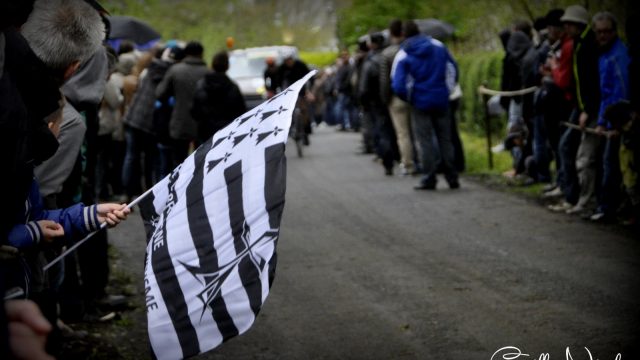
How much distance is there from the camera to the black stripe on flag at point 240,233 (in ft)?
13.8

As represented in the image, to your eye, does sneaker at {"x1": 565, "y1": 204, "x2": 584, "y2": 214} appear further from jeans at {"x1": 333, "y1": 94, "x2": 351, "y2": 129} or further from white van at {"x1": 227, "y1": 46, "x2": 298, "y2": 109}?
white van at {"x1": 227, "y1": 46, "x2": 298, "y2": 109}

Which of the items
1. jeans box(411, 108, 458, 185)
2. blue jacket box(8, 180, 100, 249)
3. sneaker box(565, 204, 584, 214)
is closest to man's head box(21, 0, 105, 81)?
blue jacket box(8, 180, 100, 249)

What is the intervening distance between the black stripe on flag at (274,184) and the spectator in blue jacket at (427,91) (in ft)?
34.3

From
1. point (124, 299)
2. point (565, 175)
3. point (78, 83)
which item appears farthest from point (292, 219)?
point (78, 83)

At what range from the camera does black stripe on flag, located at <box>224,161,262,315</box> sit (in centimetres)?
422

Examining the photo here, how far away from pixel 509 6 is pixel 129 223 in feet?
35.2

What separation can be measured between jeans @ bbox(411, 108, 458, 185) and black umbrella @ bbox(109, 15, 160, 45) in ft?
14.5

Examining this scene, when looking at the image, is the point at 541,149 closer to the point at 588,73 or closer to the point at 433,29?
the point at 588,73

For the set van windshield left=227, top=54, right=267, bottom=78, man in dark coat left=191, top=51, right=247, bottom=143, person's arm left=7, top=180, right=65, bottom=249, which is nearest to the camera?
person's arm left=7, top=180, right=65, bottom=249

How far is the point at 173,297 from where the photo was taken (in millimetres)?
4340

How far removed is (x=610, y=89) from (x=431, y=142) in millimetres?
4115

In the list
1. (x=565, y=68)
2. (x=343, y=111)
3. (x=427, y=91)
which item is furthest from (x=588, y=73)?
(x=343, y=111)

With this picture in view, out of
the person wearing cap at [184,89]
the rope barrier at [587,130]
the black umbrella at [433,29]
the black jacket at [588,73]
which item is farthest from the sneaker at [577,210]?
the black umbrella at [433,29]

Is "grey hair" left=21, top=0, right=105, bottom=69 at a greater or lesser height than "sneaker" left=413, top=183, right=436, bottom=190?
greater
